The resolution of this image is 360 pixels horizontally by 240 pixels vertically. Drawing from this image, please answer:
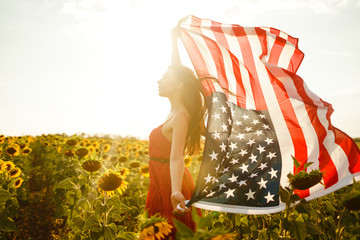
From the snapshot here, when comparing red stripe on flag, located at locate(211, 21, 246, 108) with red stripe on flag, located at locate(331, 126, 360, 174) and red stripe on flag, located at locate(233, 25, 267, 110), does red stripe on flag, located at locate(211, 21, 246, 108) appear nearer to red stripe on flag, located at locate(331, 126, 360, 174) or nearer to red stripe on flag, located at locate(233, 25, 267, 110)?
red stripe on flag, located at locate(233, 25, 267, 110)

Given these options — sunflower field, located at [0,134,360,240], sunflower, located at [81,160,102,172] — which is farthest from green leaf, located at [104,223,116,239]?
sunflower, located at [81,160,102,172]

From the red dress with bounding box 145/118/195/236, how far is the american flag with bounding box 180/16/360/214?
0.34 meters

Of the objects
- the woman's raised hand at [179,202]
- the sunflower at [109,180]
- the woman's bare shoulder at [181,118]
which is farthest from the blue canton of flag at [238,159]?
the sunflower at [109,180]

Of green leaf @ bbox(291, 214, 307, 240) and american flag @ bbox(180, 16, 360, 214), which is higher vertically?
american flag @ bbox(180, 16, 360, 214)

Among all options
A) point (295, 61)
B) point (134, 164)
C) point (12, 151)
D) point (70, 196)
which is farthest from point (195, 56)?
point (12, 151)

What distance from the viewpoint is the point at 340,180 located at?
2781mm

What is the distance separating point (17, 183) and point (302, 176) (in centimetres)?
526

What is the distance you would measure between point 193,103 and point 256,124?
701 mm

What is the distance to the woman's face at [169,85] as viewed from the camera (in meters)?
3.13

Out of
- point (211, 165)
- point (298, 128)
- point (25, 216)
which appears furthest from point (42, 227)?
point (298, 128)

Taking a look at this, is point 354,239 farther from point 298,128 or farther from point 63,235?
point 63,235

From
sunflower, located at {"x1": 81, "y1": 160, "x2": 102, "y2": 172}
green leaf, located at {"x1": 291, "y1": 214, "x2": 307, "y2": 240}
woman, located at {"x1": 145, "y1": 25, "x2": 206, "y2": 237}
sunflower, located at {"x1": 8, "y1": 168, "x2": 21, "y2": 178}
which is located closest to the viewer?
green leaf, located at {"x1": 291, "y1": 214, "x2": 307, "y2": 240}

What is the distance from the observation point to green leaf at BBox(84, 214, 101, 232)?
3.16 m

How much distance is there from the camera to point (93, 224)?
10.5 ft
